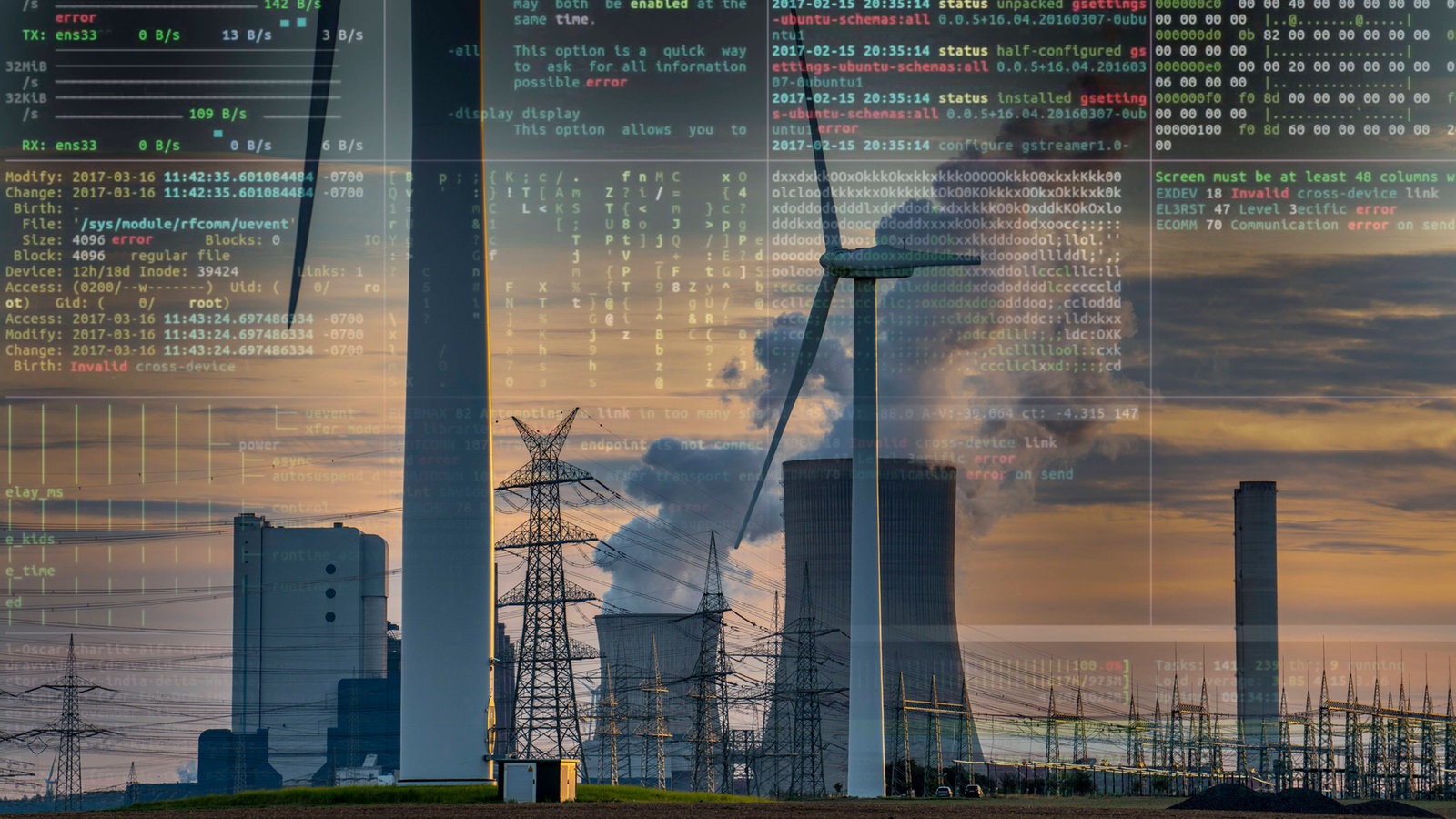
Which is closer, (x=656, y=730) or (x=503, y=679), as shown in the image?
(x=656, y=730)

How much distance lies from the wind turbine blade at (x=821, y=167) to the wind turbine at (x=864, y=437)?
0.07 metres

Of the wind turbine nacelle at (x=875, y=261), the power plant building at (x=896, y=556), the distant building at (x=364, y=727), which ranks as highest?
the wind turbine nacelle at (x=875, y=261)

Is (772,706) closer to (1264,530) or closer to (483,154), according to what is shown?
(1264,530)

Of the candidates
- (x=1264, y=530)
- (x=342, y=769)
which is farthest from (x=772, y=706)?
(x=342, y=769)

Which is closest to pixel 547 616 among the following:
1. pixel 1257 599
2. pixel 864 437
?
pixel 864 437

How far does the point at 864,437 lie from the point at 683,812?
26833 millimetres

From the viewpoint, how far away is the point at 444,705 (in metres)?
55.6

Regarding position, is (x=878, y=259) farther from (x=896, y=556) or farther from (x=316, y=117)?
(x=896, y=556)

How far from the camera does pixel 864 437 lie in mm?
71062

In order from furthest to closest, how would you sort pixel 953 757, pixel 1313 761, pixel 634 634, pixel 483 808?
pixel 1313 761, pixel 634 634, pixel 953 757, pixel 483 808

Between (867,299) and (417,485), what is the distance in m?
24.2

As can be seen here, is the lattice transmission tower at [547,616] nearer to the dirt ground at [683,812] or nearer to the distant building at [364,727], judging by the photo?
the dirt ground at [683,812]

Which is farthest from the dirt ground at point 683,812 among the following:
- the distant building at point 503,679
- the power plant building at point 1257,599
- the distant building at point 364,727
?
the distant building at point 364,727

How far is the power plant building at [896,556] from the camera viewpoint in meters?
108
